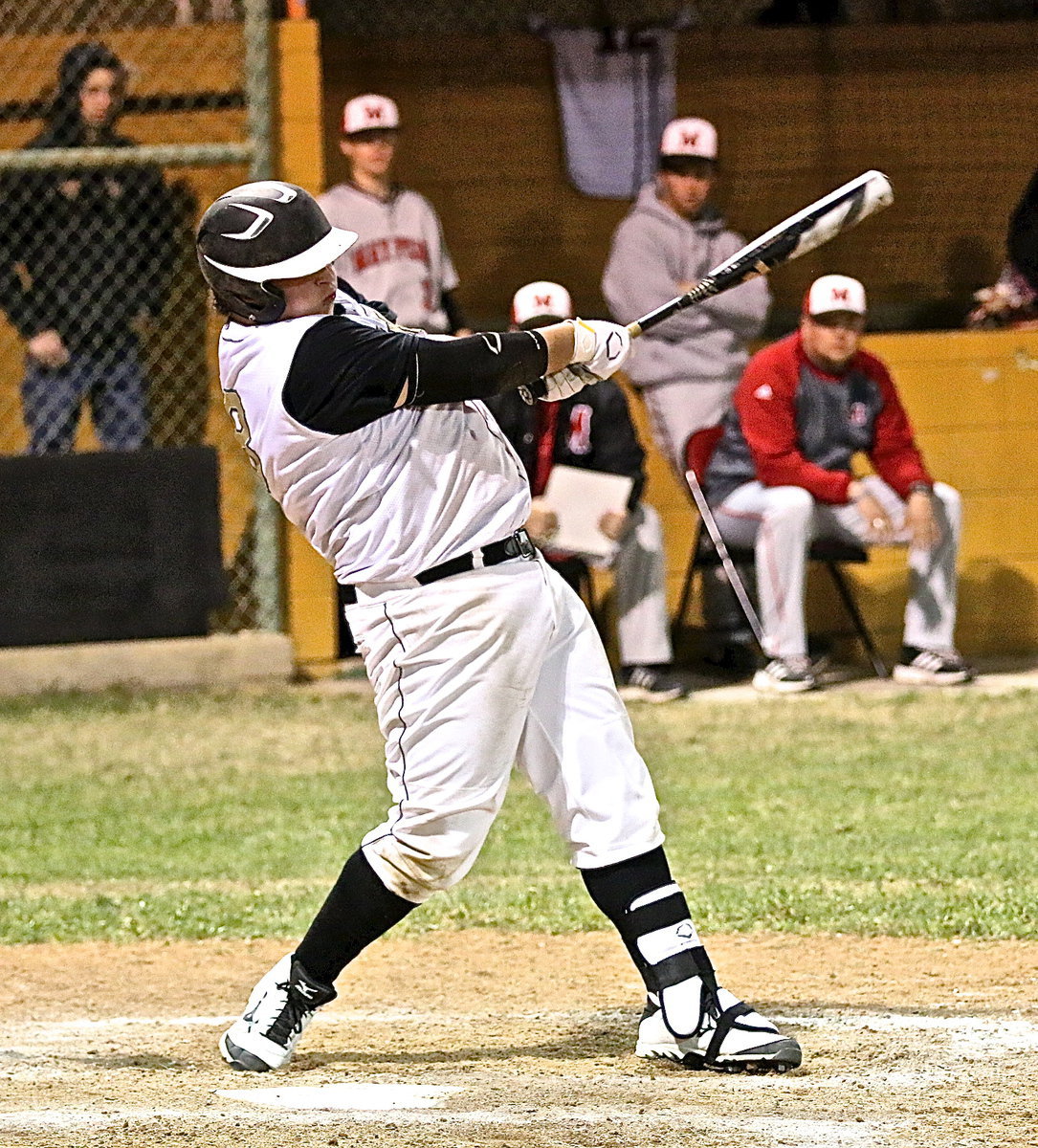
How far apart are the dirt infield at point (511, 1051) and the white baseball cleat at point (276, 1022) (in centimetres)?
4

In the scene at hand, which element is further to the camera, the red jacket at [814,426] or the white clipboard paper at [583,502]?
the red jacket at [814,426]

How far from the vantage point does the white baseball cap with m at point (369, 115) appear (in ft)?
29.8

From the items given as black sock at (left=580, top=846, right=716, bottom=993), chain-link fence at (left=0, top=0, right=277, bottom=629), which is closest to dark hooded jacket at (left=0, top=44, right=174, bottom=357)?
chain-link fence at (left=0, top=0, right=277, bottom=629)

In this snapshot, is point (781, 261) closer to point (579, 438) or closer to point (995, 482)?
point (579, 438)

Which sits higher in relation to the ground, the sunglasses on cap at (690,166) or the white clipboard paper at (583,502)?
the sunglasses on cap at (690,166)

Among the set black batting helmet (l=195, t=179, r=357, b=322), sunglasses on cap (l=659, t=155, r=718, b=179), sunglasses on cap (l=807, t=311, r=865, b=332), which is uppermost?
black batting helmet (l=195, t=179, r=357, b=322)

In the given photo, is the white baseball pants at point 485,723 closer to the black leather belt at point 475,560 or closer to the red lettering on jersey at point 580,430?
the black leather belt at point 475,560

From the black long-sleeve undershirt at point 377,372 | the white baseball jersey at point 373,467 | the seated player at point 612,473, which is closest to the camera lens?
the black long-sleeve undershirt at point 377,372

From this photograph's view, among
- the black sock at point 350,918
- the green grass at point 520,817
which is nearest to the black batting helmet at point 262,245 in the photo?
the black sock at point 350,918

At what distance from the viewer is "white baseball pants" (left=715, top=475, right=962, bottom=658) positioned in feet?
29.2

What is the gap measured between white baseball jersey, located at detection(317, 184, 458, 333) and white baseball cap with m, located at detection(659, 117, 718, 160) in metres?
1.15

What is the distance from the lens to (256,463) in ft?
13.6

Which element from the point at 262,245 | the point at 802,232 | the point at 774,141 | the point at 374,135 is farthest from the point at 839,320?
the point at 262,245

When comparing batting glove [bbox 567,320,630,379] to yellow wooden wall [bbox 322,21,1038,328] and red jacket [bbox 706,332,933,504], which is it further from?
yellow wooden wall [bbox 322,21,1038,328]
